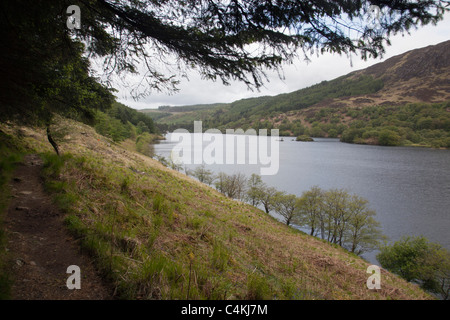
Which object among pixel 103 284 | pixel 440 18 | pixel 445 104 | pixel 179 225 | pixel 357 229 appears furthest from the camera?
pixel 445 104

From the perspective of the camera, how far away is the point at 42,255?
3.03 metres

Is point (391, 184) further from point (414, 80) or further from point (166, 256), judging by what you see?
point (414, 80)

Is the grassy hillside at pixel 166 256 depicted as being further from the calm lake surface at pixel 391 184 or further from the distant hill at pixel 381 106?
the distant hill at pixel 381 106

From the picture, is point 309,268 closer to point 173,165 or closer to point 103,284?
point 103,284

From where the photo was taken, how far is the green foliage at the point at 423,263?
18375 mm

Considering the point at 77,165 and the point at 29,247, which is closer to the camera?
the point at 29,247

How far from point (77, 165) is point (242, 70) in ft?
21.0

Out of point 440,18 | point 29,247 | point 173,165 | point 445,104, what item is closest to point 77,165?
point 29,247

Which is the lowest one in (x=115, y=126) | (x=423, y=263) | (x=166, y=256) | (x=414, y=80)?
(x=423, y=263)

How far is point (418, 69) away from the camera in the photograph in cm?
14875

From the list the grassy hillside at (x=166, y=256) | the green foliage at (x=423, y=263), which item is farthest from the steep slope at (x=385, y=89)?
the grassy hillside at (x=166, y=256)

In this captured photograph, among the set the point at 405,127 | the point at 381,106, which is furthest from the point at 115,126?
the point at 381,106

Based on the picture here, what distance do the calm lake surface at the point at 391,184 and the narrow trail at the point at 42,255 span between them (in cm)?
3052

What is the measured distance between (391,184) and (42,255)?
47941 mm
